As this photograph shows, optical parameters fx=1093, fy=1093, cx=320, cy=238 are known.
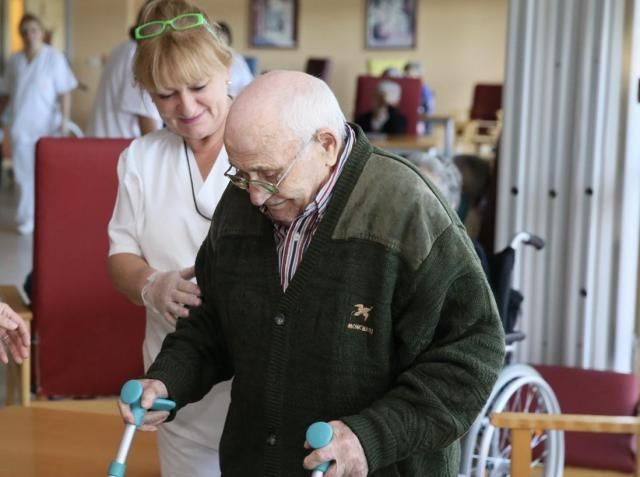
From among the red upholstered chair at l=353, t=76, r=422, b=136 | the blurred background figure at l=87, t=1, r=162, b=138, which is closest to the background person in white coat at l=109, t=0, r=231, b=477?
the blurred background figure at l=87, t=1, r=162, b=138

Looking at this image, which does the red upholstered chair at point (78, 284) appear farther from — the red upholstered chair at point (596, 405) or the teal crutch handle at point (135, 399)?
the teal crutch handle at point (135, 399)

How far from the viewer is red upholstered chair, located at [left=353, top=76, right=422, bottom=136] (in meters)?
8.17

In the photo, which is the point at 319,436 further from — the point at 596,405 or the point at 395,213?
the point at 596,405

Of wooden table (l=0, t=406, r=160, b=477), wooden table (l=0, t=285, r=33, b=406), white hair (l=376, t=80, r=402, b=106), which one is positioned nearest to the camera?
wooden table (l=0, t=406, r=160, b=477)

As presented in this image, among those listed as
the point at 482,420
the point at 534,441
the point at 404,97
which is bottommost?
the point at 534,441

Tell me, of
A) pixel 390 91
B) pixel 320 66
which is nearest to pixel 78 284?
pixel 390 91

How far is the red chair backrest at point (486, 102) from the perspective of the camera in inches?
461

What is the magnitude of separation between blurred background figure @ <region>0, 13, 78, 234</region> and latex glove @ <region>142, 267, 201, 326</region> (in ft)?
20.2

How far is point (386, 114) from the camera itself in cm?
806

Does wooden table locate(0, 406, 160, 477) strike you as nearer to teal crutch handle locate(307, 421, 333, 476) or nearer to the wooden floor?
the wooden floor

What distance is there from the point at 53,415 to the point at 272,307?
1.68 m

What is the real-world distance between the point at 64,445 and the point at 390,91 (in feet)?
18.5

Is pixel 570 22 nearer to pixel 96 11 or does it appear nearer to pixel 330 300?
pixel 330 300

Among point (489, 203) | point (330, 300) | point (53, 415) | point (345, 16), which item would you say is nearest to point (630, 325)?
point (489, 203)
